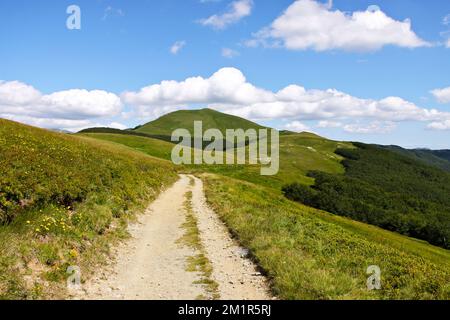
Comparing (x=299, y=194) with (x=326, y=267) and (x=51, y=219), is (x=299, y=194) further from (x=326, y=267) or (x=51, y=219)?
(x=51, y=219)

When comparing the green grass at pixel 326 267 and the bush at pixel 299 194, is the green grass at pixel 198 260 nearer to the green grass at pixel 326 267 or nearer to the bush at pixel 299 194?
the green grass at pixel 326 267

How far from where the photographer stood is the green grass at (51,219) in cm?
1162

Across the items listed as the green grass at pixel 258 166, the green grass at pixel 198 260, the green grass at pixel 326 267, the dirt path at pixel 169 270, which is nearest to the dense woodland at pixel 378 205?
the green grass at pixel 258 166

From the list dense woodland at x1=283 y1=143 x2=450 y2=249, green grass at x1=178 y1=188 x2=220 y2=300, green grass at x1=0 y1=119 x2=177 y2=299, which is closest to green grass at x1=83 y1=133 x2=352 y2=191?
dense woodland at x1=283 y1=143 x2=450 y2=249

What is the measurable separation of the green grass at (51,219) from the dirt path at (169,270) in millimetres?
842

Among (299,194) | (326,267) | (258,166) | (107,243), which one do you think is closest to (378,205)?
(258,166)

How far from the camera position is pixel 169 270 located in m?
14.1

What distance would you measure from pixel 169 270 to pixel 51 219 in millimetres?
5265

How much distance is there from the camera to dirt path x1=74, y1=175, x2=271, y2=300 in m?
11.8
